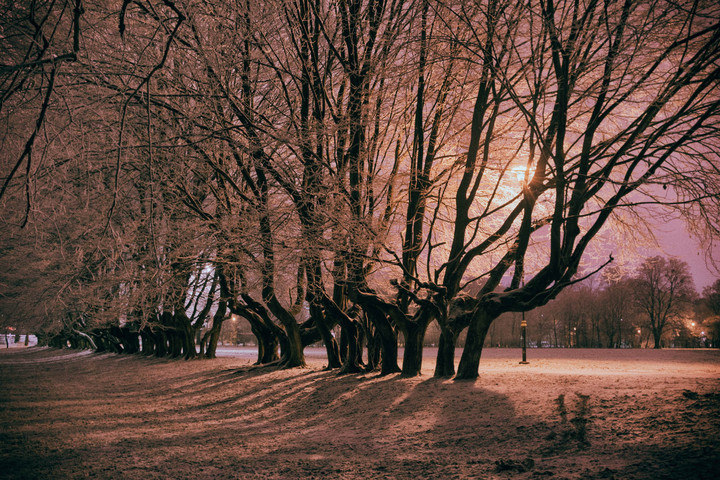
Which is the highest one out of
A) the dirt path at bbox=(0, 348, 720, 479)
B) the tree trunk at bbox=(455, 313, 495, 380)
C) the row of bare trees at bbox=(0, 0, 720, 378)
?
the row of bare trees at bbox=(0, 0, 720, 378)

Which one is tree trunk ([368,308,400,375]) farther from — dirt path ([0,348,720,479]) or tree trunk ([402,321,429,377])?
dirt path ([0,348,720,479])

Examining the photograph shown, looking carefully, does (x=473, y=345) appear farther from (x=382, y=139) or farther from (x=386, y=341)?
(x=382, y=139)

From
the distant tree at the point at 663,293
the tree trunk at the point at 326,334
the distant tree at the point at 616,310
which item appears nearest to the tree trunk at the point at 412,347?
the tree trunk at the point at 326,334

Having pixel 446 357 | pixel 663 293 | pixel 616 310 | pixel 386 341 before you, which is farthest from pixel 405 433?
pixel 616 310

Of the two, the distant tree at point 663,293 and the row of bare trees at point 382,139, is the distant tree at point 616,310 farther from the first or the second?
the row of bare trees at point 382,139

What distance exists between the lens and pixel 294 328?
1588 centimetres

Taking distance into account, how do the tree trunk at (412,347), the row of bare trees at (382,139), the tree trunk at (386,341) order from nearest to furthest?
the row of bare trees at (382,139) → the tree trunk at (412,347) → the tree trunk at (386,341)

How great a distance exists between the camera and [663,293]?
5000 centimetres

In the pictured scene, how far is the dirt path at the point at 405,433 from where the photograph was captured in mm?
4594

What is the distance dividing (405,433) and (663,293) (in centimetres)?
5456

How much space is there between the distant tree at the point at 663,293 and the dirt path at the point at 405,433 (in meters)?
48.3

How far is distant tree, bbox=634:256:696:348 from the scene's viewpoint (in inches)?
1891

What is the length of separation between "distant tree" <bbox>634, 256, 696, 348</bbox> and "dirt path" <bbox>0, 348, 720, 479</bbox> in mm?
48346

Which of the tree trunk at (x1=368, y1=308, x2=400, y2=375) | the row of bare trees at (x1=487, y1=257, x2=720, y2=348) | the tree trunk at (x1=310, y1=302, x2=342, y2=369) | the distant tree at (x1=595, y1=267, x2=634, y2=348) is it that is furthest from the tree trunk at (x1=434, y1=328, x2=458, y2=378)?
the distant tree at (x1=595, y1=267, x2=634, y2=348)
